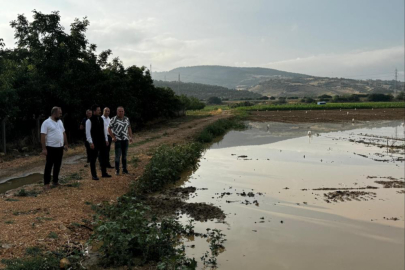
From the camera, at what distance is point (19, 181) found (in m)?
8.87

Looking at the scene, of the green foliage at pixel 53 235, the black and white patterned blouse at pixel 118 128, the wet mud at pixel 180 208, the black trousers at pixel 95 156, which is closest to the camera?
the green foliage at pixel 53 235

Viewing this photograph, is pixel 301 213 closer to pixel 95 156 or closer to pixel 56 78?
pixel 95 156

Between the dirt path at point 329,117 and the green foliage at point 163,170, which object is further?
the dirt path at point 329,117

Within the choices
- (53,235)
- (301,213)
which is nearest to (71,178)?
(53,235)

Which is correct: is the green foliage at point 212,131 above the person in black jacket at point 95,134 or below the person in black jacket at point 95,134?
below

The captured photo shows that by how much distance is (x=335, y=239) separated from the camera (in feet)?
18.2

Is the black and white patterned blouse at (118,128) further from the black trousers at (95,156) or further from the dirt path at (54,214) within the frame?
the dirt path at (54,214)

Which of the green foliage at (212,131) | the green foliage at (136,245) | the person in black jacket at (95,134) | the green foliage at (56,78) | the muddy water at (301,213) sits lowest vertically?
the muddy water at (301,213)

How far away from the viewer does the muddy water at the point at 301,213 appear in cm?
493

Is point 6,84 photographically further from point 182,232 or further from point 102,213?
point 182,232

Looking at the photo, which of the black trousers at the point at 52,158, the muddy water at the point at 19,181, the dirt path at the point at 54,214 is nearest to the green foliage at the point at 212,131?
the dirt path at the point at 54,214

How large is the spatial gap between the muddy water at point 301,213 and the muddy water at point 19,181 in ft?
13.7

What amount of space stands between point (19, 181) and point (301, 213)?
7.11 metres

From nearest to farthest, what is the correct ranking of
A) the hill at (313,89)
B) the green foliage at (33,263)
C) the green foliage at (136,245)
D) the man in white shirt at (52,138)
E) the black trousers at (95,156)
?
the green foliage at (33,263) < the green foliage at (136,245) < the man in white shirt at (52,138) < the black trousers at (95,156) < the hill at (313,89)
